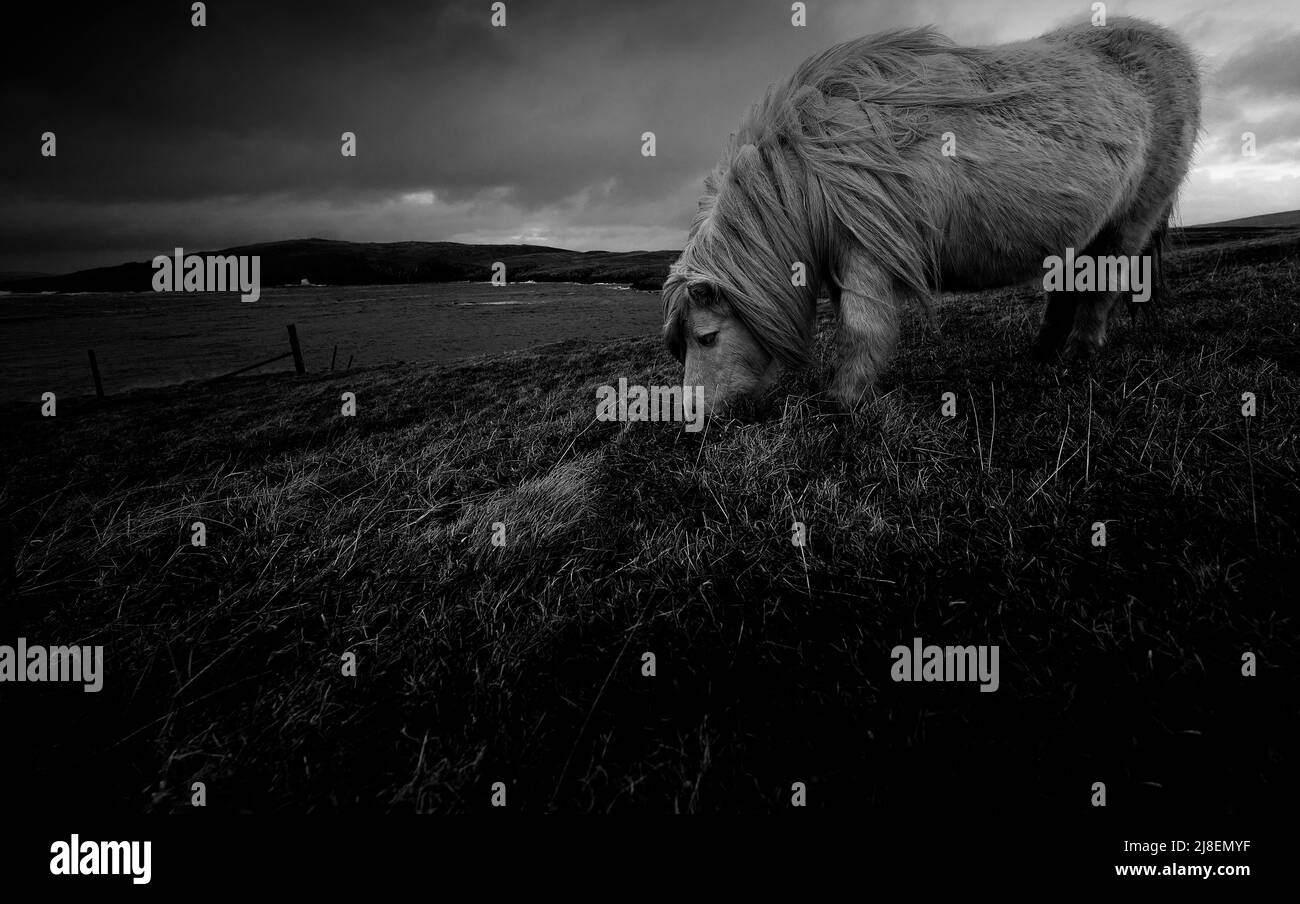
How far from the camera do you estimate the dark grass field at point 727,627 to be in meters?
1.08

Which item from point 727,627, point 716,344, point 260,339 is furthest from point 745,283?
point 260,339

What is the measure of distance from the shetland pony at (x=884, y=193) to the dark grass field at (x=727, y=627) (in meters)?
1.15

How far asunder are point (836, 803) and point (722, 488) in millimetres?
1456

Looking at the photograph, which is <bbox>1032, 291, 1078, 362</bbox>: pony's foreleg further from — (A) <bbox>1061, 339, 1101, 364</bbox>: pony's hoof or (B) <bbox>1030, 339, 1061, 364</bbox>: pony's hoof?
(A) <bbox>1061, 339, 1101, 364</bbox>: pony's hoof

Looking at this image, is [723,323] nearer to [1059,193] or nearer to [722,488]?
[722,488]

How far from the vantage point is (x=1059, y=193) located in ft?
12.2

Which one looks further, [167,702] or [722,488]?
[722,488]

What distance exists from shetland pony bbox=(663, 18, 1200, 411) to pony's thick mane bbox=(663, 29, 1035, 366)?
0.5 inches

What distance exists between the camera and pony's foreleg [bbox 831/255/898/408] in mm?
3527

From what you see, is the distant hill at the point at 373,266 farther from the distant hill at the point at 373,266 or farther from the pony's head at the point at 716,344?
the pony's head at the point at 716,344

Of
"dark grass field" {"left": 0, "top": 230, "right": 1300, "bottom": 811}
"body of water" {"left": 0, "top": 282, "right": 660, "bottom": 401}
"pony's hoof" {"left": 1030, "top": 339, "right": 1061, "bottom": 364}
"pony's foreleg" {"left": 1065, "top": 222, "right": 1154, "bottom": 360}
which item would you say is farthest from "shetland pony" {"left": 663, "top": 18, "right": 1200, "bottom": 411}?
"body of water" {"left": 0, "top": 282, "right": 660, "bottom": 401}

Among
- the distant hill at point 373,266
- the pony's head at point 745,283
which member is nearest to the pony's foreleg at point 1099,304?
the pony's head at point 745,283
